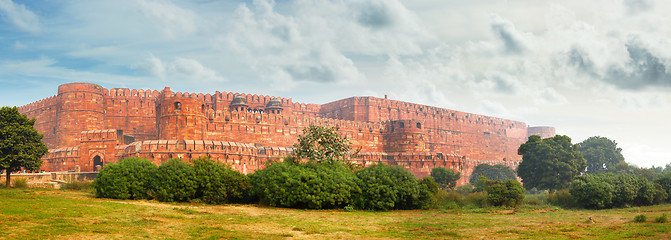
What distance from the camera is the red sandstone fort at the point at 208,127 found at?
45750mm

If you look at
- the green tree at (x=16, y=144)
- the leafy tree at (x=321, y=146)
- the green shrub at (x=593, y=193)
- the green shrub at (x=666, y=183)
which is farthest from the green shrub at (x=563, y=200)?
the green tree at (x=16, y=144)

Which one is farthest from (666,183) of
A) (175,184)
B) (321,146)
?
(175,184)

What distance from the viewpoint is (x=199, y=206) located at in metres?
22.6

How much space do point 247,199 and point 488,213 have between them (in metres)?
11.9

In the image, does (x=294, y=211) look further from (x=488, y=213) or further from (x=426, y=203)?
(x=488, y=213)

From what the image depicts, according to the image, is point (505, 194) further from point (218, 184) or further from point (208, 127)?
point (208, 127)

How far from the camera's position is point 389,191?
79.5 feet

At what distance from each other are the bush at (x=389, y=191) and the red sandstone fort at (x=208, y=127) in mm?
10634

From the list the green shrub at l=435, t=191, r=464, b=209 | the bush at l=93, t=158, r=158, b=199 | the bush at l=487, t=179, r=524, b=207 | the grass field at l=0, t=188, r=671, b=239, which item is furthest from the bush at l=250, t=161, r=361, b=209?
the bush at l=487, t=179, r=524, b=207

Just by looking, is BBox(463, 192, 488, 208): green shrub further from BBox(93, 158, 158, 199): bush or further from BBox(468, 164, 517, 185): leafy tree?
BBox(468, 164, 517, 185): leafy tree

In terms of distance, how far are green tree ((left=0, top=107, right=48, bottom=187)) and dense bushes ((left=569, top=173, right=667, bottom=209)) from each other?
105ft

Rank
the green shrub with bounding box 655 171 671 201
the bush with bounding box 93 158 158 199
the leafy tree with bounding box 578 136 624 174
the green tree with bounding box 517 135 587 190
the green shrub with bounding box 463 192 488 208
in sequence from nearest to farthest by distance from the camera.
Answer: the bush with bounding box 93 158 158 199 < the green shrub with bounding box 463 192 488 208 < the green shrub with bounding box 655 171 671 201 < the green tree with bounding box 517 135 587 190 < the leafy tree with bounding box 578 136 624 174

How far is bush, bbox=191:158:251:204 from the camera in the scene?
79.4 ft

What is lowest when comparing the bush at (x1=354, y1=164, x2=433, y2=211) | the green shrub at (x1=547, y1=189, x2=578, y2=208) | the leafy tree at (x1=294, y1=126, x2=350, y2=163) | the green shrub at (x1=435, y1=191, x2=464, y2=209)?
the green shrub at (x1=547, y1=189, x2=578, y2=208)
